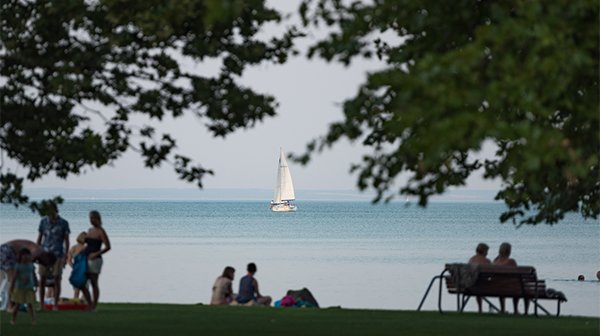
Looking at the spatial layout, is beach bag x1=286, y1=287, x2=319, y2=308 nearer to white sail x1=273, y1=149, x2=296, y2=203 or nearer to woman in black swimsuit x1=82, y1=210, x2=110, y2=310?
woman in black swimsuit x1=82, y1=210, x2=110, y2=310

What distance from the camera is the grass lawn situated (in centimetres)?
1867

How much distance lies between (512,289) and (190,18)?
776cm

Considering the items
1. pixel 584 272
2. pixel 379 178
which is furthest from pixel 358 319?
pixel 584 272

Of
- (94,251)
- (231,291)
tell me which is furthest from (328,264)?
(94,251)

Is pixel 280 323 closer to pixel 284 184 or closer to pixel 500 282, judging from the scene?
pixel 500 282

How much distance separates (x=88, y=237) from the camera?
22766 millimetres

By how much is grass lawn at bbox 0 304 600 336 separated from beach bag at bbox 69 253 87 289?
59 centimetres

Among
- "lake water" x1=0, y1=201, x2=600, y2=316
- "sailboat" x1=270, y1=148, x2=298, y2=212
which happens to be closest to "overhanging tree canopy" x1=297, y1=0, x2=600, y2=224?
"lake water" x1=0, y1=201, x2=600, y2=316

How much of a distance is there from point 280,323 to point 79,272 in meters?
4.06

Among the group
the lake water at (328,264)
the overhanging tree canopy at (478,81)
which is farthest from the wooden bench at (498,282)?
the lake water at (328,264)

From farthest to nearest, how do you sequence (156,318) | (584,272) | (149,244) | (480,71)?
1. (149,244)
2. (584,272)
3. (156,318)
4. (480,71)

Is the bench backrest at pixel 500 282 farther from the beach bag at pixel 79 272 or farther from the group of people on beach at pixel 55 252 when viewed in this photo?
the beach bag at pixel 79 272

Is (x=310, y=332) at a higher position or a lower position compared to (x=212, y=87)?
lower

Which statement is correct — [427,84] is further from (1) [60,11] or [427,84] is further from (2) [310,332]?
(2) [310,332]
